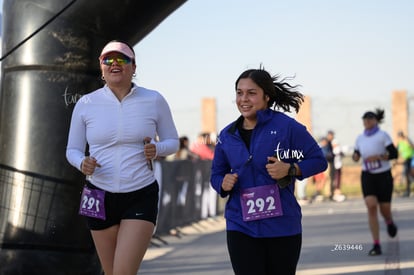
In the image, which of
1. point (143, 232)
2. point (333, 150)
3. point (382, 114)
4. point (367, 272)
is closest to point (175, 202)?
point (382, 114)

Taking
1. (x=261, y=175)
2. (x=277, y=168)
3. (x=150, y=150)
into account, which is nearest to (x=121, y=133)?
Result: (x=150, y=150)

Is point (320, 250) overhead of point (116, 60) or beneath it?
beneath

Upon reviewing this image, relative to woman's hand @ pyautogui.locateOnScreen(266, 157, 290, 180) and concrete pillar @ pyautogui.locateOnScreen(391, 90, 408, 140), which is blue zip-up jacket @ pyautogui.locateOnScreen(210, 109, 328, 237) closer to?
woman's hand @ pyautogui.locateOnScreen(266, 157, 290, 180)

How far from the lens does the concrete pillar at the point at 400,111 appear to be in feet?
123

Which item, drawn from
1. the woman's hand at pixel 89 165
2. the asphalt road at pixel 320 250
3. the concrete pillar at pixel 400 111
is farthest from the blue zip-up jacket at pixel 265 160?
the concrete pillar at pixel 400 111

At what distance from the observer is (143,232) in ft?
19.5

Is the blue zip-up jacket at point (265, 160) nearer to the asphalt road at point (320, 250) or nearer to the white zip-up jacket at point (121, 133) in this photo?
the white zip-up jacket at point (121, 133)

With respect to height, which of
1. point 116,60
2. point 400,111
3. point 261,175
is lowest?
point 261,175

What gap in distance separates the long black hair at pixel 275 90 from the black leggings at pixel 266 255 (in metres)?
0.88

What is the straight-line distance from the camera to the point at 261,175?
5629mm

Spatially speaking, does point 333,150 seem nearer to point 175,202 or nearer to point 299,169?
point 175,202

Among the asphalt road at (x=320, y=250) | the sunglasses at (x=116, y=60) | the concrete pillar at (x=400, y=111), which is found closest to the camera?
the sunglasses at (x=116, y=60)

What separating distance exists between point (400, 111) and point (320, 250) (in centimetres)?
2574

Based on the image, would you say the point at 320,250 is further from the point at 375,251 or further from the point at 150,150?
the point at 150,150
